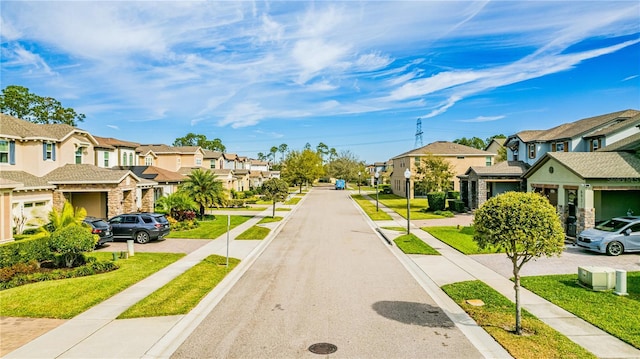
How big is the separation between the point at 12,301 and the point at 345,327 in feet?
31.7

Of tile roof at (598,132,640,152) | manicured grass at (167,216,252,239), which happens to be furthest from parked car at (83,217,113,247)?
tile roof at (598,132,640,152)

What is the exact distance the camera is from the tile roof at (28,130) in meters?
26.7

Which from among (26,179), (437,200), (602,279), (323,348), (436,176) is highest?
(436,176)

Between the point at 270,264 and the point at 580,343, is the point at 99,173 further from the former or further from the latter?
the point at 580,343

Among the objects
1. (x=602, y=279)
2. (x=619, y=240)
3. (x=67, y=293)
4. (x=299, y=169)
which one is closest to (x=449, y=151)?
(x=299, y=169)

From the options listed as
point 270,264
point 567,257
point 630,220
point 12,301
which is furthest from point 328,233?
point 12,301

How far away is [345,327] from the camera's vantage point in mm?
10391

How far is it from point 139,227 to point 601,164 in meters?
25.7

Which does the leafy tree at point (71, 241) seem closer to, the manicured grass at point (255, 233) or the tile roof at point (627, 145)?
the manicured grass at point (255, 233)

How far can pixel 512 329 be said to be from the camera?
Result: 32.5 feet

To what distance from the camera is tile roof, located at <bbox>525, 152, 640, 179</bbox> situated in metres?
22.2

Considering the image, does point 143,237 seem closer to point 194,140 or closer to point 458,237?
point 458,237

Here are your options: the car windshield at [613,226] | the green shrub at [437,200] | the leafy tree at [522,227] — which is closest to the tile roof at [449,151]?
the green shrub at [437,200]

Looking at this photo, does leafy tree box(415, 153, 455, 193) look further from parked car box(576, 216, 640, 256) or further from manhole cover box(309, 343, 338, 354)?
manhole cover box(309, 343, 338, 354)
